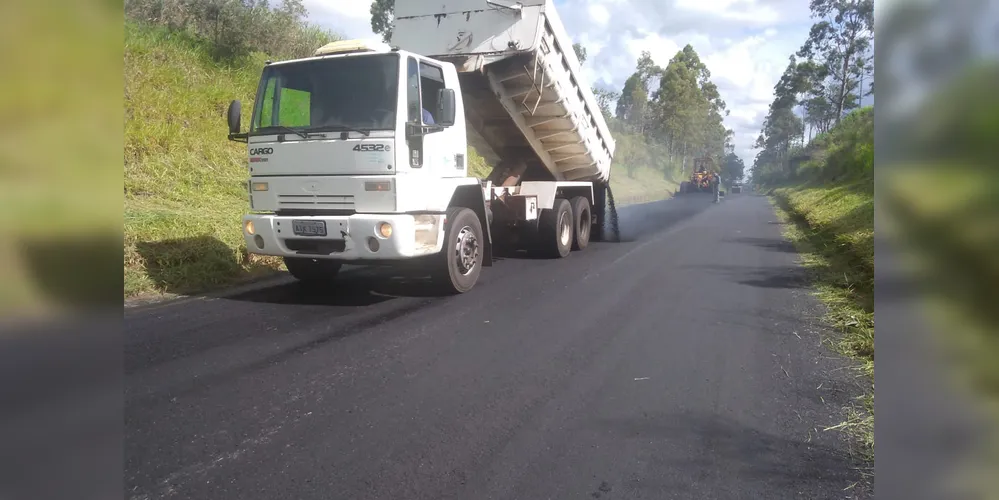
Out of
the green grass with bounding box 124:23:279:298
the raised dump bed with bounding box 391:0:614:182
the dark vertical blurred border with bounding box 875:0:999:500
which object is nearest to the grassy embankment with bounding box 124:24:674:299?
the green grass with bounding box 124:23:279:298

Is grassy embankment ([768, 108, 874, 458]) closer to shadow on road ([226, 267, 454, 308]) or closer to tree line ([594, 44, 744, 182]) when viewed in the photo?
shadow on road ([226, 267, 454, 308])

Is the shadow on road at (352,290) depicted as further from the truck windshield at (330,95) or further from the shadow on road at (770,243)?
the shadow on road at (770,243)

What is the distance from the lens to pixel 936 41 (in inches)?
36.4

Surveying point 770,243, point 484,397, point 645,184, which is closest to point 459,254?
point 484,397

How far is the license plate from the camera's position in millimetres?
5992

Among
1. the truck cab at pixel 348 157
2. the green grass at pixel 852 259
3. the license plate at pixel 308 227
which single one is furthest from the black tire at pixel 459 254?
the green grass at pixel 852 259

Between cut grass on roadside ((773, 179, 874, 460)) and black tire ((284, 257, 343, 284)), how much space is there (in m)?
5.27

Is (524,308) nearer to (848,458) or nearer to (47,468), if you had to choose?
(848,458)

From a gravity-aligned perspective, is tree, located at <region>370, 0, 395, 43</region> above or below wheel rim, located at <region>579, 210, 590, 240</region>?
above

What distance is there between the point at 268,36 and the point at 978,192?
56.5 feet

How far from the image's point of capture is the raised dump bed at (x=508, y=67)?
26.5ft

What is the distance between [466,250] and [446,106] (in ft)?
5.54

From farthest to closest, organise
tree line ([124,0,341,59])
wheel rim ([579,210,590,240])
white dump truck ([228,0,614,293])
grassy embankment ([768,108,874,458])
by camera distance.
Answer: tree line ([124,0,341,59])
wheel rim ([579,210,590,240])
white dump truck ([228,0,614,293])
grassy embankment ([768,108,874,458])

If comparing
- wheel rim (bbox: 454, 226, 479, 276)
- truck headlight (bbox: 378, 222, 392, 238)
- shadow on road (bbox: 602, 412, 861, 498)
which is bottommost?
shadow on road (bbox: 602, 412, 861, 498)
